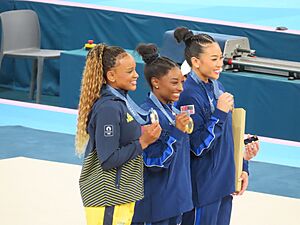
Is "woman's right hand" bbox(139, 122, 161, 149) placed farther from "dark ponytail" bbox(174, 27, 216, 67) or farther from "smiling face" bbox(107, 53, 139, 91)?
"dark ponytail" bbox(174, 27, 216, 67)

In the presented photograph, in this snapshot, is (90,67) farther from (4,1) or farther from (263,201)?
(4,1)

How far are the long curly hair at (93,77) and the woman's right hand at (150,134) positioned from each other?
0.90 feet

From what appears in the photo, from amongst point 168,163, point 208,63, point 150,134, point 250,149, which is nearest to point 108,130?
point 150,134

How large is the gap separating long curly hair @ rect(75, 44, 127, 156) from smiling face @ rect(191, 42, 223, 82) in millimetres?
536

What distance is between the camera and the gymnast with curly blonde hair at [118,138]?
4406 millimetres

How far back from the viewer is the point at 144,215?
15.3 feet

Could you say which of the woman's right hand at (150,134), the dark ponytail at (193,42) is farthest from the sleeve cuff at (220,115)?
the woman's right hand at (150,134)

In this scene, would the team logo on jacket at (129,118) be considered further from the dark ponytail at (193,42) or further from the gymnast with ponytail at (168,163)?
the dark ponytail at (193,42)

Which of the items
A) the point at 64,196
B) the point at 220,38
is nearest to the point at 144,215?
the point at 64,196

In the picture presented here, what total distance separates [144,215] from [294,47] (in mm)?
5336

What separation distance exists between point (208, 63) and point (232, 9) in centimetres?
896

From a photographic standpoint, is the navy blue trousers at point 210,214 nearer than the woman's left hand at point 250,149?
Yes

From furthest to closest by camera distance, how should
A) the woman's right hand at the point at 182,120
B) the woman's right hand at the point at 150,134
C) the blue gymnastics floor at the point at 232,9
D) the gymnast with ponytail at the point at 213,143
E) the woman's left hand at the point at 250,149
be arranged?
the blue gymnastics floor at the point at 232,9, the woman's left hand at the point at 250,149, the gymnast with ponytail at the point at 213,143, the woman's right hand at the point at 182,120, the woman's right hand at the point at 150,134

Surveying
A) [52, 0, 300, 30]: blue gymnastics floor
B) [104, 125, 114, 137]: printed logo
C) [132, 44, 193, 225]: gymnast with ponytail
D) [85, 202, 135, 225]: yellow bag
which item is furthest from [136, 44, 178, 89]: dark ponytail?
[52, 0, 300, 30]: blue gymnastics floor
